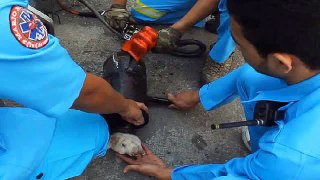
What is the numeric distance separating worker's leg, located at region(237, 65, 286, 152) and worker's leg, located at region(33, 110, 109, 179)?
59 centimetres

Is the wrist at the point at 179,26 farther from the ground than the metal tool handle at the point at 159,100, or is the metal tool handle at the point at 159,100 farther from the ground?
the wrist at the point at 179,26

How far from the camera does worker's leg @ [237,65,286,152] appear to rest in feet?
4.92

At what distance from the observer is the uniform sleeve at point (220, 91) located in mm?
1703

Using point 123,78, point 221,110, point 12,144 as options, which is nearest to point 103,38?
point 123,78

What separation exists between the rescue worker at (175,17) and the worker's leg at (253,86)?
0.43 m

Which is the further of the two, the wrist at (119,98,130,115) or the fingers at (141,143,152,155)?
the fingers at (141,143,152,155)

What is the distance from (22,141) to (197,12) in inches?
47.4

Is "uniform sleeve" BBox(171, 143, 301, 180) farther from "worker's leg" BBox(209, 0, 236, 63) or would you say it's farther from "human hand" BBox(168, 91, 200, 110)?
"worker's leg" BBox(209, 0, 236, 63)

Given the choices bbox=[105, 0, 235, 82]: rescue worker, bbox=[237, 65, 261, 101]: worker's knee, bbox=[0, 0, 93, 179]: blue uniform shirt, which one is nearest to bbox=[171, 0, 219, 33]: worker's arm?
bbox=[105, 0, 235, 82]: rescue worker

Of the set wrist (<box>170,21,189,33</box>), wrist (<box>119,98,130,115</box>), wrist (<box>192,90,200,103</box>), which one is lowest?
wrist (<box>192,90,200,103</box>)

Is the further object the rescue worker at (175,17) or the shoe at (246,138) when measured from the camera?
the rescue worker at (175,17)

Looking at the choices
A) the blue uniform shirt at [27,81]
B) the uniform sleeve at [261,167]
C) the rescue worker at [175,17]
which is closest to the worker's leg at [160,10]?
the rescue worker at [175,17]

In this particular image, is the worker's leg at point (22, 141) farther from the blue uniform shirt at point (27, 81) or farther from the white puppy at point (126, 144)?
the white puppy at point (126, 144)

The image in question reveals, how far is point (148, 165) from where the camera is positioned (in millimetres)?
1706
